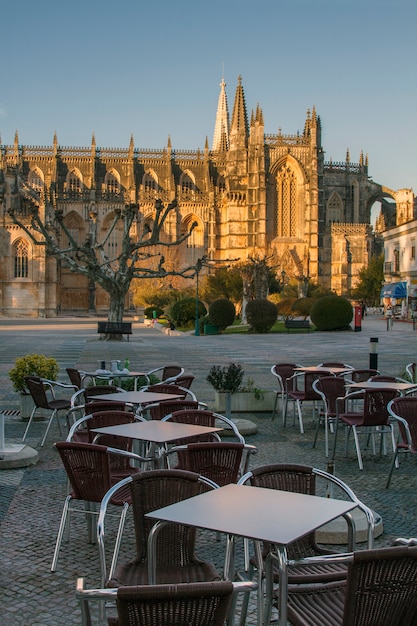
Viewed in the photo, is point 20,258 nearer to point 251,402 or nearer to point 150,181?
point 150,181

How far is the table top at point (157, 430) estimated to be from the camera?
593 centimetres

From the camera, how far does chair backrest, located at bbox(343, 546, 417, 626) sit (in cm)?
288

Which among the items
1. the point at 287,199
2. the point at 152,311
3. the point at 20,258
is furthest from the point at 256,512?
the point at 287,199

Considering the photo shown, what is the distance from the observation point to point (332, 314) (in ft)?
130

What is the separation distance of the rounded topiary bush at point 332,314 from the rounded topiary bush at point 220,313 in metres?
4.74

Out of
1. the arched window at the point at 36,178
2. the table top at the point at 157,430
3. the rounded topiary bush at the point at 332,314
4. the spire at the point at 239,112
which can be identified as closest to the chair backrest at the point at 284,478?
the table top at the point at 157,430

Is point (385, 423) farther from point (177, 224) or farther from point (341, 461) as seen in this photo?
point (177, 224)

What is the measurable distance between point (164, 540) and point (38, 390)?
587cm

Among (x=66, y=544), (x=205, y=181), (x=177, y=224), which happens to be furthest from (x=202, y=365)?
(x=205, y=181)

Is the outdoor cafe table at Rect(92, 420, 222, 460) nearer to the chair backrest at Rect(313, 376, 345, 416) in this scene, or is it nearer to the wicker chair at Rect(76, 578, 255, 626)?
the chair backrest at Rect(313, 376, 345, 416)

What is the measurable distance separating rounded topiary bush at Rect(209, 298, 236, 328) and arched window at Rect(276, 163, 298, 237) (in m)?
35.4

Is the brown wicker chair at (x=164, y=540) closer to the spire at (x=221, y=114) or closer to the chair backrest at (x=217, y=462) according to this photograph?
the chair backrest at (x=217, y=462)

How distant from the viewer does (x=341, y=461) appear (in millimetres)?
8578

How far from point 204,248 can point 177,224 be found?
140 inches
